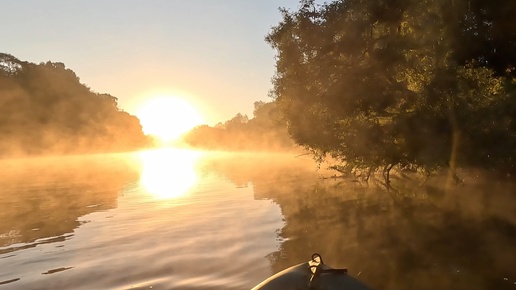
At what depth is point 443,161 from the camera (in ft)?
63.1

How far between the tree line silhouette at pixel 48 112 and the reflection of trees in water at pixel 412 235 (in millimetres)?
96829

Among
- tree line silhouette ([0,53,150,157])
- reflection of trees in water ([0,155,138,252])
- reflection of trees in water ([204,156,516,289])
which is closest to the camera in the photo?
reflection of trees in water ([204,156,516,289])

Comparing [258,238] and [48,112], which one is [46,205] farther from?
[48,112]

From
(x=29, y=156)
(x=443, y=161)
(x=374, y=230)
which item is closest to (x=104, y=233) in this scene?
(x=374, y=230)

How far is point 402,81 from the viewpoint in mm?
23594

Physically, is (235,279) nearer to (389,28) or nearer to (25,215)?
(25,215)

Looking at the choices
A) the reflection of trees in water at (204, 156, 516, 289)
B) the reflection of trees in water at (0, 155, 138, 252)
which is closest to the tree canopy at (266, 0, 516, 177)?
the reflection of trees in water at (204, 156, 516, 289)

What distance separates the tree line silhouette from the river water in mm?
86192

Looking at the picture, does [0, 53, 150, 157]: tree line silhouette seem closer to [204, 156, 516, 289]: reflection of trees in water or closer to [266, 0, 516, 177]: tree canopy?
[266, 0, 516, 177]: tree canopy

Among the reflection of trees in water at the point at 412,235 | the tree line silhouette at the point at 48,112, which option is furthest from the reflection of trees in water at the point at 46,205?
the tree line silhouette at the point at 48,112

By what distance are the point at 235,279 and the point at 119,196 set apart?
21.2 metres

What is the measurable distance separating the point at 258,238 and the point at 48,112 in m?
113

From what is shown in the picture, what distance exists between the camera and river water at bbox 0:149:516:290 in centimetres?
1160

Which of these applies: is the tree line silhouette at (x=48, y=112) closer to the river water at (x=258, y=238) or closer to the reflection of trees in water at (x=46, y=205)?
the reflection of trees in water at (x=46, y=205)
